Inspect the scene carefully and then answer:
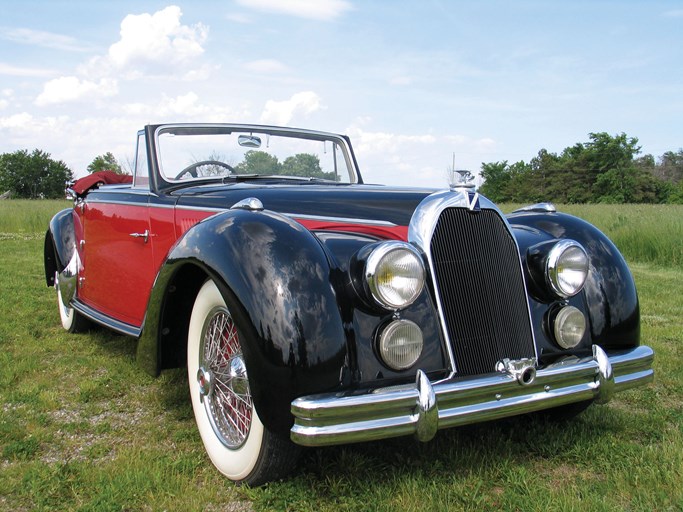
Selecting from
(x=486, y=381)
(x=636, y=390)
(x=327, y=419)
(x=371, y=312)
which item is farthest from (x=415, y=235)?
(x=636, y=390)

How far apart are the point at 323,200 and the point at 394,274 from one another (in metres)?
0.92

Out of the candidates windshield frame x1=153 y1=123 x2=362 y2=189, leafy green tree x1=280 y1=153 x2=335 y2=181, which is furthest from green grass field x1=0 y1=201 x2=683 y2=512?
leafy green tree x1=280 y1=153 x2=335 y2=181

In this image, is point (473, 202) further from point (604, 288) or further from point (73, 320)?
point (73, 320)

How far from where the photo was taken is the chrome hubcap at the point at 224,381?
2.41 meters

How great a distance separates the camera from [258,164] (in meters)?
4.13

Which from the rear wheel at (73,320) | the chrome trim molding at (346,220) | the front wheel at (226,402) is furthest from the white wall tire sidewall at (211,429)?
the rear wheel at (73,320)

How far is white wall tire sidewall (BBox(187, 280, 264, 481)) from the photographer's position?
7.53 ft

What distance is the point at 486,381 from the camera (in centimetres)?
219

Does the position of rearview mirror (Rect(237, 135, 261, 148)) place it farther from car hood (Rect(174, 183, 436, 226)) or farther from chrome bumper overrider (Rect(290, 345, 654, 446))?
chrome bumper overrider (Rect(290, 345, 654, 446))

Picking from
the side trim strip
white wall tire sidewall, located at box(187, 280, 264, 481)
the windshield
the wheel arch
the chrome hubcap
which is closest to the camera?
white wall tire sidewall, located at box(187, 280, 264, 481)

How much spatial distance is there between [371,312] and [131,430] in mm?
1625

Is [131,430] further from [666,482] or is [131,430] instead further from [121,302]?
[666,482]

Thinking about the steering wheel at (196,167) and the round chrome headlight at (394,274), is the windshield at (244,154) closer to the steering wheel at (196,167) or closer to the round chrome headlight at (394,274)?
the steering wheel at (196,167)

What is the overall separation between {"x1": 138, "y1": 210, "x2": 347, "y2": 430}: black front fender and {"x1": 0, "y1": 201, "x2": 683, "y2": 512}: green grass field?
0.53 meters
